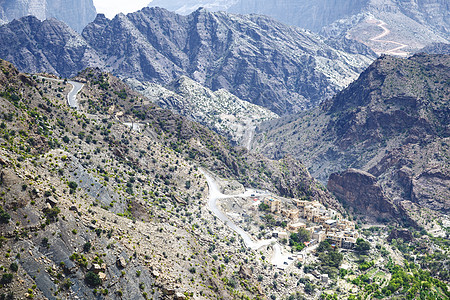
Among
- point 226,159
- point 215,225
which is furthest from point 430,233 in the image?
point 215,225

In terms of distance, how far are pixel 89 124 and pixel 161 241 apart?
46223 mm

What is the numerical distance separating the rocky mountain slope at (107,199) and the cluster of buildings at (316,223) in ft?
55.2

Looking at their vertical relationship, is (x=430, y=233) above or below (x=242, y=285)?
below

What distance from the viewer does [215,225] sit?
130250 millimetres

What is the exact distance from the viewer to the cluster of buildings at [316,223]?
484 feet

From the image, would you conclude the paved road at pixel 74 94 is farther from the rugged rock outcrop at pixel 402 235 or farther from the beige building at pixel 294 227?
the rugged rock outcrop at pixel 402 235

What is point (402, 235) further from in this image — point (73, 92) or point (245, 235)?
point (73, 92)

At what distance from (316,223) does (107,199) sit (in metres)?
72.0

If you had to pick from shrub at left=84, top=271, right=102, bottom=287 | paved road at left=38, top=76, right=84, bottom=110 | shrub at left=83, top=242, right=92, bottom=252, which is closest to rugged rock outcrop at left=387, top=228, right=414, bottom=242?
paved road at left=38, top=76, right=84, bottom=110

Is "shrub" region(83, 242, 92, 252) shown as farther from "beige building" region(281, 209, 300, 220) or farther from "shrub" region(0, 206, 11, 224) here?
"beige building" region(281, 209, 300, 220)

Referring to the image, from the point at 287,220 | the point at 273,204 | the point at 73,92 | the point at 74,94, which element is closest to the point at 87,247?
the point at 74,94

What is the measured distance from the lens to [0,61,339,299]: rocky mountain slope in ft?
252

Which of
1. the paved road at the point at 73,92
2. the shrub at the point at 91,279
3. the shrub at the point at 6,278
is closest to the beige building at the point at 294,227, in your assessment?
the paved road at the point at 73,92

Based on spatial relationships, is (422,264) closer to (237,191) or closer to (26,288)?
(237,191)
